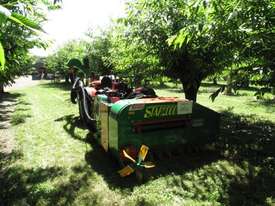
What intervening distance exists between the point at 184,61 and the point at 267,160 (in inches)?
136

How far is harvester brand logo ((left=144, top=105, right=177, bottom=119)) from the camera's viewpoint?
498cm

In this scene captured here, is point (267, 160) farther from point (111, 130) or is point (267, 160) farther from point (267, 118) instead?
point (267, 118)

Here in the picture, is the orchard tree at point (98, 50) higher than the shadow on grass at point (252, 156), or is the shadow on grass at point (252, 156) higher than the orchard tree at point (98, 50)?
the orchard tree at point (98, 50)

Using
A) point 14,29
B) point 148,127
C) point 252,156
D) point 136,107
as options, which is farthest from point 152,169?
point 14,29

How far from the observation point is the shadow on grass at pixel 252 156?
4149 millimetres

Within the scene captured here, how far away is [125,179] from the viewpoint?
4.75 metres

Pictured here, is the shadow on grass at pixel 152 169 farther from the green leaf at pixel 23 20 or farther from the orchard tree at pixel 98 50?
the orchard tree at pixel 98 50

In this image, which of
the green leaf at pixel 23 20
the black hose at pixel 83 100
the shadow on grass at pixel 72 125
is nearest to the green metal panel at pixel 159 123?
the black hose at pixel 83 100

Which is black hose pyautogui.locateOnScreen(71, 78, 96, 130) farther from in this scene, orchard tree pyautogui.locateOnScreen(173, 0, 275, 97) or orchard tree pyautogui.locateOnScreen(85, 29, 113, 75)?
orchard tree pyautogui.locateOnScreen(85, 29, 113, 75)

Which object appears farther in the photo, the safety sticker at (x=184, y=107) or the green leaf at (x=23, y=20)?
the safety sticker at (x=184, y=107)

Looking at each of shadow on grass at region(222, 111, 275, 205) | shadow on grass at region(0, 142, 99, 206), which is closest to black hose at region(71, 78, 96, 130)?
shadow on grass at region(0, 142, 99, 206)

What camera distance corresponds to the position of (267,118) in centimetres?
1027

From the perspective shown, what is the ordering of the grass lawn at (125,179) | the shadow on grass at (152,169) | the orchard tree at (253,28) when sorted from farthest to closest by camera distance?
1. the shadow on grass at (152,169)
2. the grass lawn at (125,179)
3. the orchard tree at (253,28)

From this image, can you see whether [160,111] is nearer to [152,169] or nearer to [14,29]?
[152,169]
